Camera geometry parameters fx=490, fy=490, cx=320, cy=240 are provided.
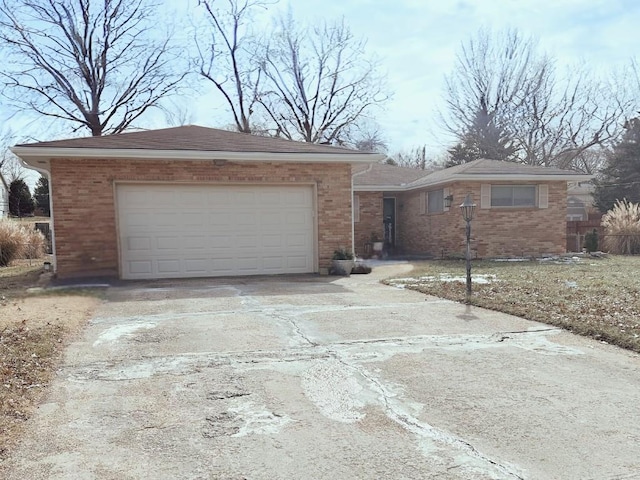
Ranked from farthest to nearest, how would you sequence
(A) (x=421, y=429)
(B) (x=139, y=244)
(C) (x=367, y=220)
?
1. (C) (x=367, y=220)
2. (B) (x=139, y=244)
3. (A) (x=421, y=429)

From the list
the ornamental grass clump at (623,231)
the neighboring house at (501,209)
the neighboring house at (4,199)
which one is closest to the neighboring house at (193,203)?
the neighboring house at (501,209)

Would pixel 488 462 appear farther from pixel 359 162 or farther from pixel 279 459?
pixel 359 162

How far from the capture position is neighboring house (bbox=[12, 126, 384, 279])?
1030 centimetres

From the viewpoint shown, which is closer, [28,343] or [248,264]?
[28,343]

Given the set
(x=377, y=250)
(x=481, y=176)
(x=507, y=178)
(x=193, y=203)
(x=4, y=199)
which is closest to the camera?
(x=193, y=203)

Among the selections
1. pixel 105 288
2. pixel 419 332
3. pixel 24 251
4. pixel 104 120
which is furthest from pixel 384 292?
pixel 104 120

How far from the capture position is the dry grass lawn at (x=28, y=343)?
323 cm

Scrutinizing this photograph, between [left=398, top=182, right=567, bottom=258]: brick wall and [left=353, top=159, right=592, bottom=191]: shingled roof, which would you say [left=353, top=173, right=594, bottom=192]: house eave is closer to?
[left=353, top=159, right=592, bottom=191]: shingled roof

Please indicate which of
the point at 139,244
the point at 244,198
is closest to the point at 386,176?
the point at 244,198

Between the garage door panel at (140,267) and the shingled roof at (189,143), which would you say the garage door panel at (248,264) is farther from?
the shingled roof at (189,143)

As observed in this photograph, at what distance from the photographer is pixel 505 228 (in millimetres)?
15664

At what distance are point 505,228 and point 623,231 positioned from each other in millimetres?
4627

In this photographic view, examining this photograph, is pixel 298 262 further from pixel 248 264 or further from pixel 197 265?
pixel 197 265

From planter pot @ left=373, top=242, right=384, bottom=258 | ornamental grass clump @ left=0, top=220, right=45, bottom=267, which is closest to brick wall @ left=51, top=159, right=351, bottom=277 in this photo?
ornamental grass clump @ left=0, top=220, right=45, bottom=267
